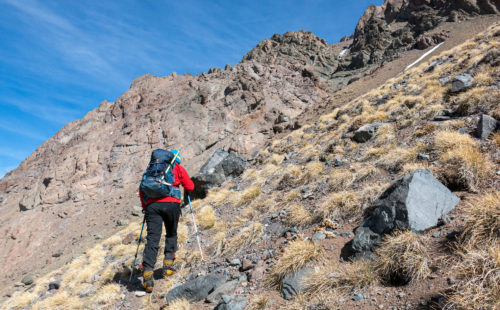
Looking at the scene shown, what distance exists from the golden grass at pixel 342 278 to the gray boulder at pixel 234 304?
3.17 feet

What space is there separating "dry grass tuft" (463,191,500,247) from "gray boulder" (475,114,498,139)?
115 inches

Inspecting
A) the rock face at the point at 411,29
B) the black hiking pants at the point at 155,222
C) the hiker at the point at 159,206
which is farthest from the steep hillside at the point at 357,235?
the rock face at the point at 411,29

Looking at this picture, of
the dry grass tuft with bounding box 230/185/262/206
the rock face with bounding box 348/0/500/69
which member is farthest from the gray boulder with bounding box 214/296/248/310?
the rock face with bounding box 348/0/500/69

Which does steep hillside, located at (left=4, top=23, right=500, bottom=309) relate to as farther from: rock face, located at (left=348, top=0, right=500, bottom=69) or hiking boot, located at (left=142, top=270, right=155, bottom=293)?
rock face, located at (left=348, top=0, right=500, bottom=69)

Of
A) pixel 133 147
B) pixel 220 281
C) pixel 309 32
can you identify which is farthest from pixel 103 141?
pixel 309 32

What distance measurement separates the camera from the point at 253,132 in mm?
29109

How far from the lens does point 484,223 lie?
2.94 m

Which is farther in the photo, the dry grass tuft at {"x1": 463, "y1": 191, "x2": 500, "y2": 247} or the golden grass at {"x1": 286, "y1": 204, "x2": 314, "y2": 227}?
the golden grass at {"x1": 286, "y1": 204, "x2": 314, "y2": 227}

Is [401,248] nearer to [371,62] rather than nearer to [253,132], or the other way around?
[253,132]

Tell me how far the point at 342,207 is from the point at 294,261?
1.75 m

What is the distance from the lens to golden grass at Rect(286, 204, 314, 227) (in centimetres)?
529

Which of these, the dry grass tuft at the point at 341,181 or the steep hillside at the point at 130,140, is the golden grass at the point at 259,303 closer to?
the dry grass tuft at the point at 341,181

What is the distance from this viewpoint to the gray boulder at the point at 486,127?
5234mm

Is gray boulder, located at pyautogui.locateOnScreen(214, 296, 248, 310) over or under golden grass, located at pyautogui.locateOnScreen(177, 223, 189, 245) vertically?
under
